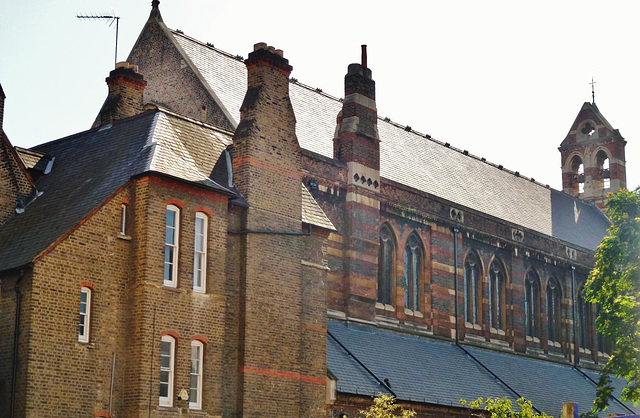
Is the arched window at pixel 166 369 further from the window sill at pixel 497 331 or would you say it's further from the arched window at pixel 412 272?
the window sill at pixel 497 331

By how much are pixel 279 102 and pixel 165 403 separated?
10.3m

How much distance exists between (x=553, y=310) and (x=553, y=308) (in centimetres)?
10

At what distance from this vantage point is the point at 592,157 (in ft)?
219

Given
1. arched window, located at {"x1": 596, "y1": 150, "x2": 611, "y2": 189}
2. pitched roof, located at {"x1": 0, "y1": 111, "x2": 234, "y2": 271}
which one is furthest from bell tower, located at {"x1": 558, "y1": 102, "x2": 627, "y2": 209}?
pitched roof, located at {"x1": 0, "y1": 111, "x2": 234, "y2": 271}

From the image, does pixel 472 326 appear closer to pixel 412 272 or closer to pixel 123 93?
pixel 412 272

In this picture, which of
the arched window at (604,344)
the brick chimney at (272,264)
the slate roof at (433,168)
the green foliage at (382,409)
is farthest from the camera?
the arched window at (604,344)

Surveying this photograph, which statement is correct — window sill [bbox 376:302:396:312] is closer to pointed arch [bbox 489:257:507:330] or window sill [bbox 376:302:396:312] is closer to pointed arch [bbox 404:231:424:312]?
pointed arch [bbox 404:231:424:312]

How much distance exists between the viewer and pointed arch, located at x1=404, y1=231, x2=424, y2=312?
4356 cm

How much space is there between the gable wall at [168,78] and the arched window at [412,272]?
10357 millimetres

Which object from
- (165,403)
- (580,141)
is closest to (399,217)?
(165,403)

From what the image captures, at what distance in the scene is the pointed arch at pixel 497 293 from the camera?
48.7 m

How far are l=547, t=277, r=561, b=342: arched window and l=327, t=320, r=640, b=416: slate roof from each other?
335cm

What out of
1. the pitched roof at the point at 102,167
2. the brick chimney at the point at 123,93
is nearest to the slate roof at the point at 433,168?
the brick chimney at the point at 123,93

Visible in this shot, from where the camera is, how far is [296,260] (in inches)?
1207
